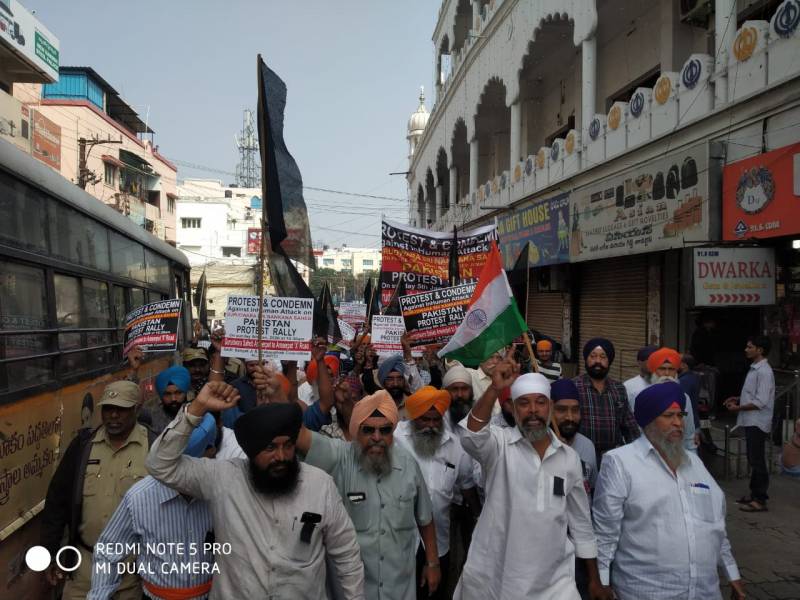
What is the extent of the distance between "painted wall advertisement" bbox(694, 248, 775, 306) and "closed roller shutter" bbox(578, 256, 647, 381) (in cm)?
363

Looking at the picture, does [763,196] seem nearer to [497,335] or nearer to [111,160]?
[497,335]

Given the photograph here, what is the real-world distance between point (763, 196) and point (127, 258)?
309 inches

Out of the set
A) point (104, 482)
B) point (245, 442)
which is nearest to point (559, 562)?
point (245, 442)

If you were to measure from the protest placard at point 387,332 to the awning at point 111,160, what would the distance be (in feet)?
94.9

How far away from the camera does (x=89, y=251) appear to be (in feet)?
19.2

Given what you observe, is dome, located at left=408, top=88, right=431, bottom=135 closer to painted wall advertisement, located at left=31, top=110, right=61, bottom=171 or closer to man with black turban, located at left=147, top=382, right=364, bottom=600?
painted wall advertisement, located at left=31, top=110, right=61, bottom=171

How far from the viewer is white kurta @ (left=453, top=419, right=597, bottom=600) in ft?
9.39

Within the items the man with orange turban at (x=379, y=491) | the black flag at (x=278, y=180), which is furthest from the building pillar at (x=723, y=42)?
the man with orange turban at (x=379, y=491)

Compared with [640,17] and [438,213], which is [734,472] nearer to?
[640,17]

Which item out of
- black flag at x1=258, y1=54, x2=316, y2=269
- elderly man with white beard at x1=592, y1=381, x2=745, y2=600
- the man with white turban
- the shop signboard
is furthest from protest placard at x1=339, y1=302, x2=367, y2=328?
the shop signboard

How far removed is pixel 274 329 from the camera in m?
4.72

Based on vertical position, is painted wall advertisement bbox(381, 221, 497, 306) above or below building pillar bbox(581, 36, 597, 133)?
below

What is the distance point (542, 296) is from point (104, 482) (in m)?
16.3

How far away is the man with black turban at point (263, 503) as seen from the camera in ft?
7.97
